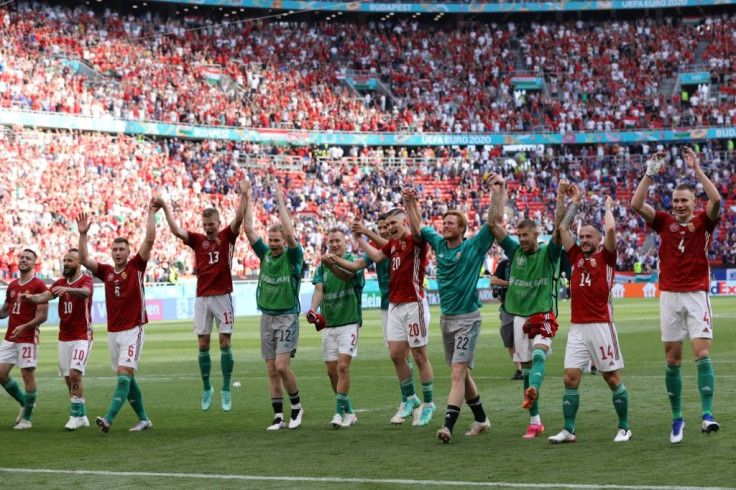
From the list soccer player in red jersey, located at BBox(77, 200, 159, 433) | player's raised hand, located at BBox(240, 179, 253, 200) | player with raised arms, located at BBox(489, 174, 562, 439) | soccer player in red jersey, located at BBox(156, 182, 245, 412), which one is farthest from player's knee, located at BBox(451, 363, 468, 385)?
soccer player in red jersey, located at BBox(77, 200, 159, 433)

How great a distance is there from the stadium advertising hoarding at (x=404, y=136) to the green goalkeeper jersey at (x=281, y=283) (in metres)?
41.9

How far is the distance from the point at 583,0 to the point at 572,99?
25.7 ft

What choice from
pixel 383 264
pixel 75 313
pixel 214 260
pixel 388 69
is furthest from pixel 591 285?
pixel 388 69

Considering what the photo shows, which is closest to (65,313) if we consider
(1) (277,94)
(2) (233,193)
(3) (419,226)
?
(3) (419,226)

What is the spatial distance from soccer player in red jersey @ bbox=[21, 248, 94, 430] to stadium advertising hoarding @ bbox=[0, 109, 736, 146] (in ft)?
134

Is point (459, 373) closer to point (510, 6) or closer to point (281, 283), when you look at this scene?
point (281, 283)

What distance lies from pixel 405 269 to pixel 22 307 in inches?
204

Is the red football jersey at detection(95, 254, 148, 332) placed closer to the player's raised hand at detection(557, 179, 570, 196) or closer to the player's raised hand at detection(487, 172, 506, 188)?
the player's raised hand at detection(487, 172, 506, 188)

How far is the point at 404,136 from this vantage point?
2569 inches

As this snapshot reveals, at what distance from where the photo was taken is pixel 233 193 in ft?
180

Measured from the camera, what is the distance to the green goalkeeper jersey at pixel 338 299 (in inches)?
528

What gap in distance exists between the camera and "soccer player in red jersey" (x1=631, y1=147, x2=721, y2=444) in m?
11.0

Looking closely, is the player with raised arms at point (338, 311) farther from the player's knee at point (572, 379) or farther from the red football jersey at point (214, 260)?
the player's knee at point (572, 379)

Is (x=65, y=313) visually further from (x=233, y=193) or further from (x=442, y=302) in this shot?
(x=233, y=193)
